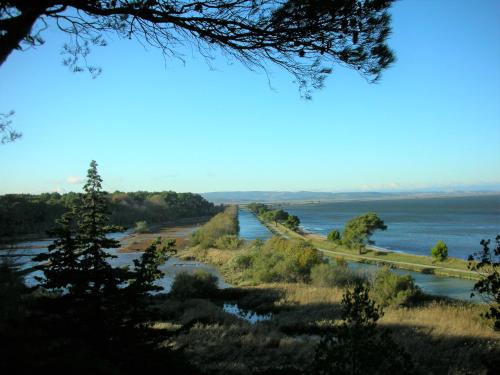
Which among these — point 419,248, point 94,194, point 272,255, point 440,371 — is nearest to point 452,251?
point 419,248

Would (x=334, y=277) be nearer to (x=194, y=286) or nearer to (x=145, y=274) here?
(x=194, y=286)

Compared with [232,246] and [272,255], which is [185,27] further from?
[232,246]

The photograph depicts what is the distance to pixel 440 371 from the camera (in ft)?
33.5

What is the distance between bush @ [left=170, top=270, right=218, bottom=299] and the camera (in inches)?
1129

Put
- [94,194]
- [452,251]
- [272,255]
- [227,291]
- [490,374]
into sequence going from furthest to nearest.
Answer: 1. [452,251]
2. [272,255]
3. [227,291]
4. [94,194]
5. [490,374]

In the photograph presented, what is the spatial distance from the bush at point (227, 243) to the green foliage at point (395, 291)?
29613mm

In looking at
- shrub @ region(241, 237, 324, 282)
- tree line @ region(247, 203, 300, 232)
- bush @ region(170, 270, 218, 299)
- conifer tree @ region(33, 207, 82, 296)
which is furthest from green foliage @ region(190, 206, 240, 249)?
conifer tree @ region(33, 207, 82, 296)

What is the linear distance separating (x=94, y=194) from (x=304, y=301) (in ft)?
67.4

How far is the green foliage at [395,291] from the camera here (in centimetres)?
2523

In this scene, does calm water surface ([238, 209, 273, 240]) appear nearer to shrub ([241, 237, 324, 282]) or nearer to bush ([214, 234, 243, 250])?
bush ([214, 234, 243, 250])

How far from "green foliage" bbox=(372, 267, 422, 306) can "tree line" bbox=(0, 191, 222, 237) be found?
16801 millimetres

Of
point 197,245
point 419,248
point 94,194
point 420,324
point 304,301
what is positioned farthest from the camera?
point 197,245

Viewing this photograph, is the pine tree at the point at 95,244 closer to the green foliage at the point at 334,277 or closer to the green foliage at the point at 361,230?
the green foliage at the point at 334,277

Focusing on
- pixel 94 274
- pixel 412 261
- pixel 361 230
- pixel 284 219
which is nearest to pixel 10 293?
pixel 94 274
